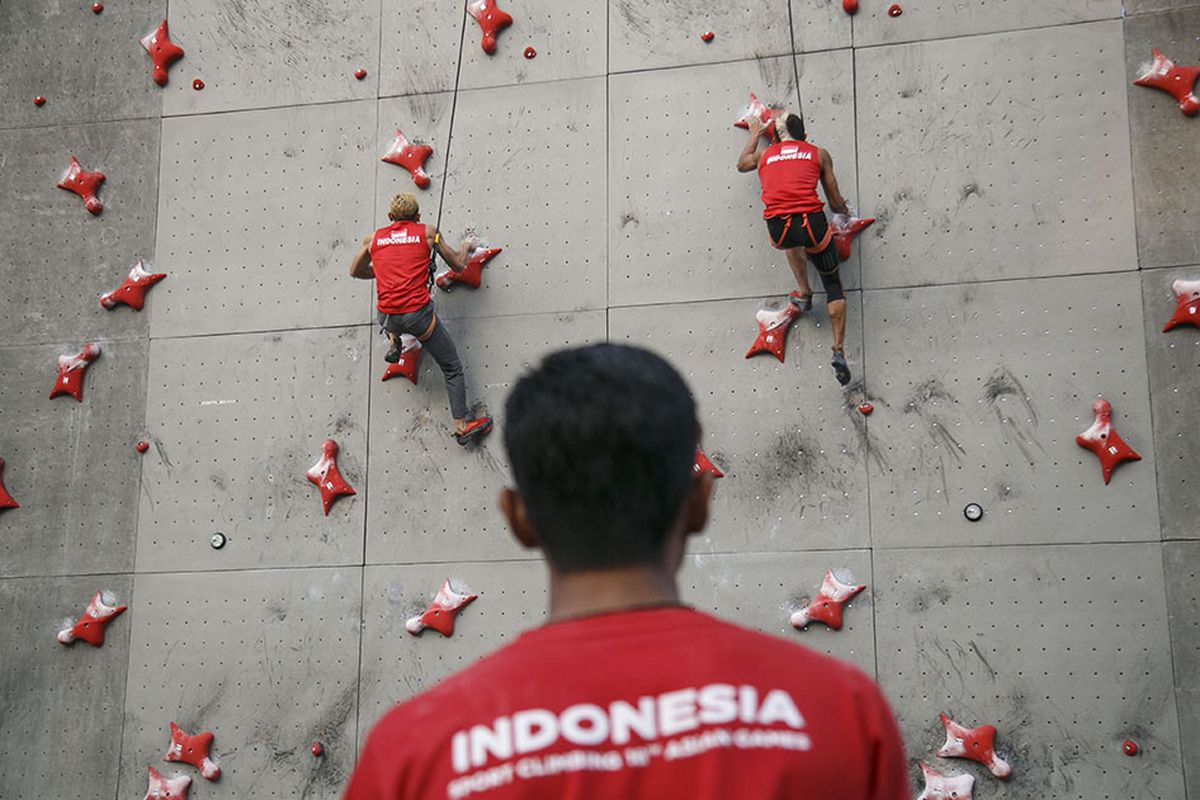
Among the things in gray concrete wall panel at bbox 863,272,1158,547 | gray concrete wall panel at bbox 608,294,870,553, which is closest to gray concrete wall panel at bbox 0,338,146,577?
gray concrete wall panel at bbox 608,294,870,553

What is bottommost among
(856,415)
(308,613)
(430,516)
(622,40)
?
(308,613)

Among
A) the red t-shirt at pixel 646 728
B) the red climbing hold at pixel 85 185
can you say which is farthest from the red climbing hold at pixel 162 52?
the red t-shirt at pixel 646 728

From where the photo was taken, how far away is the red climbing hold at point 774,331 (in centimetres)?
685

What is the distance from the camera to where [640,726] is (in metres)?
1.20

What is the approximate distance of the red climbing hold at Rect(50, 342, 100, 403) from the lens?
25.2 feet

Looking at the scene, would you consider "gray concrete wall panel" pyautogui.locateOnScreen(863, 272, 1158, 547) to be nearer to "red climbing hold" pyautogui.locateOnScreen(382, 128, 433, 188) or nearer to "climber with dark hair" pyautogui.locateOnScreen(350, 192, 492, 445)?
"climber with dark hair" pyautogui.locateOnScreen(350, 192, 492, 445)

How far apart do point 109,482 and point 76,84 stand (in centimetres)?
251

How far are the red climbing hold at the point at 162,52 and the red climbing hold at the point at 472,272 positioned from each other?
2.25 metres

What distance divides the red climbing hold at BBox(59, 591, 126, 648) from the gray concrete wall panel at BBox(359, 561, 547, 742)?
57.7 inches

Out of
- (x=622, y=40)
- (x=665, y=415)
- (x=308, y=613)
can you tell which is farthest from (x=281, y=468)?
(x=665, y=415)

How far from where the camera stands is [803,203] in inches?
258

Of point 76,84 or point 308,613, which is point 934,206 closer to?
point 308,613

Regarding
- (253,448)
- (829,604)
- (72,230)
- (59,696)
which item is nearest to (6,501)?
(59,696)

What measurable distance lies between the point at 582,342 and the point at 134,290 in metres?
2.68
